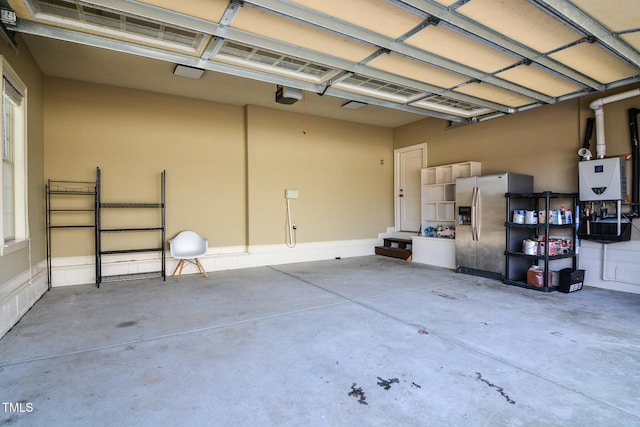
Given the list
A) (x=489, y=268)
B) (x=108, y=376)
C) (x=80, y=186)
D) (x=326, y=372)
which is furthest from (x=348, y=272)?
(x=80, y=186)

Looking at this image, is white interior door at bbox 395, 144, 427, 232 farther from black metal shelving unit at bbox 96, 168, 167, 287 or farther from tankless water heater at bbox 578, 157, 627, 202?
black metal shelving unit at bbox 96, 168, 167, 287

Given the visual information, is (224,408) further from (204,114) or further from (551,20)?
(204,114)

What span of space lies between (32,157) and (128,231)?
1.57m

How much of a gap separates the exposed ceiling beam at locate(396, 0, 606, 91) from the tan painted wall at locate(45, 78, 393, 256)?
4.27 metres

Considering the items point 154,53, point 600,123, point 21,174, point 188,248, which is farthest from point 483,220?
point 21,174

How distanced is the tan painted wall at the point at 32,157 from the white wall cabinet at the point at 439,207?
601 centimetres

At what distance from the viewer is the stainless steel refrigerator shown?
5047 millimetres

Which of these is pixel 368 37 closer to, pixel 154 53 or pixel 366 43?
pixel 366 43

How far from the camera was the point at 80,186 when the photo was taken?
196 inches


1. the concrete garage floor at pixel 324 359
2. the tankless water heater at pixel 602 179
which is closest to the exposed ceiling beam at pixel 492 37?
the tankless water heater at pixel 602 179

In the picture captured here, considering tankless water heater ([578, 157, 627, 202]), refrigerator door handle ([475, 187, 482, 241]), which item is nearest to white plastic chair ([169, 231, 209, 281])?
refrigerator door handle ([475, 187, 482, 241])

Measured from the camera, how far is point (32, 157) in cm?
421

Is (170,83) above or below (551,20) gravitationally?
above

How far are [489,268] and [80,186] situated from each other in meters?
6.35
